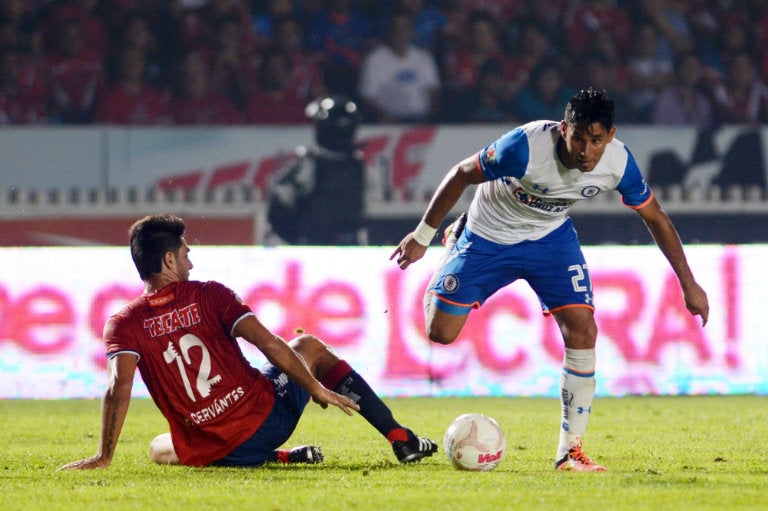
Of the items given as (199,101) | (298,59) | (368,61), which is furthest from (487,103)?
(199,101)

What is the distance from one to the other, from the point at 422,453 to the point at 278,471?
750 mm

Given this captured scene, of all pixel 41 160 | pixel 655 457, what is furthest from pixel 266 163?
pixel 655 457

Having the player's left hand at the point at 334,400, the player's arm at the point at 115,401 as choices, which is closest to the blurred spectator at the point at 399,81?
the player's arm at the point at 115,401

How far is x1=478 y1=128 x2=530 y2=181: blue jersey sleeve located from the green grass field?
1447 mm

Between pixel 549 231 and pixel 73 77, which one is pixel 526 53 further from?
pixel 549 231

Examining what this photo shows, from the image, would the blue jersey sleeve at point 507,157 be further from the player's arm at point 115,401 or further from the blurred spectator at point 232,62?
the blurred spectator at point 232,62

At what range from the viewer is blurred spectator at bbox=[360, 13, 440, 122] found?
15.1 metres

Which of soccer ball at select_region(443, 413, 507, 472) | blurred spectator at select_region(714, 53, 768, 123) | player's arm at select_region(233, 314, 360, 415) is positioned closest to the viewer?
player's arm at select_region(233, 314, 360, 415)

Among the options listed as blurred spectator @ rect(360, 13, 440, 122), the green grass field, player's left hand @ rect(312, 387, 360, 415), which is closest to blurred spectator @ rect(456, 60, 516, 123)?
blurred spectator @ rect(360, 13, 440, 122)

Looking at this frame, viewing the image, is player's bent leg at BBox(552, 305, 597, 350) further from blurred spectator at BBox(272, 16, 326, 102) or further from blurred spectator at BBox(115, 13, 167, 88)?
blurred spectator at BBox(115, 13, 167, 88)

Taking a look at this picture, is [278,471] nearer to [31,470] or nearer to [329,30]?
Result: [31,470]

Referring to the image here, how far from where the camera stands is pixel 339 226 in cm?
1309

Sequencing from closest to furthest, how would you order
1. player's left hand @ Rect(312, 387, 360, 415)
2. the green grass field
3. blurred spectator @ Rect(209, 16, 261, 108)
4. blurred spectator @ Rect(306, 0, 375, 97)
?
the green grass field
player's left hand @ Rect(312, 387, 360, 415)
blurred spectator @ Rect(209, 16, 261, 108)
blurred spectator @ Rect(306, 0, 375, 97)

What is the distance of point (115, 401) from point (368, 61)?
10035 mm
